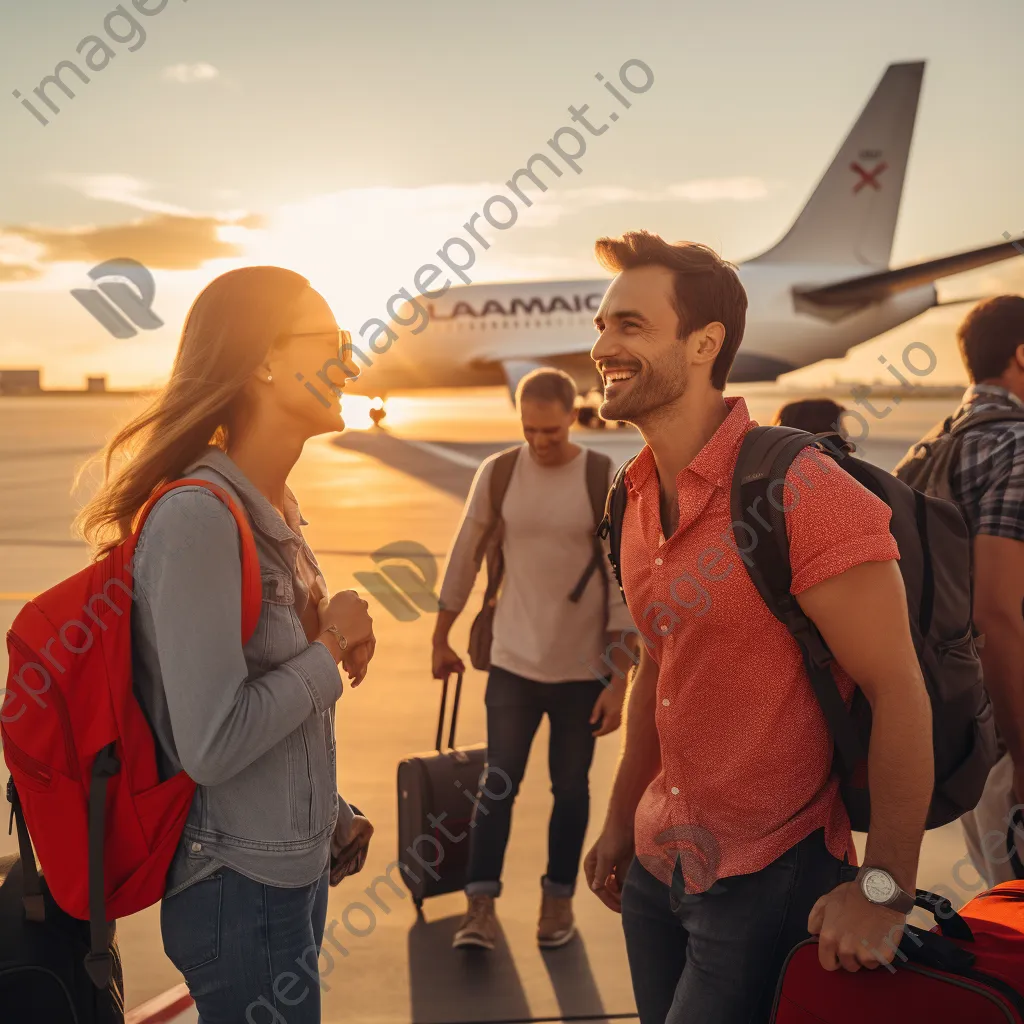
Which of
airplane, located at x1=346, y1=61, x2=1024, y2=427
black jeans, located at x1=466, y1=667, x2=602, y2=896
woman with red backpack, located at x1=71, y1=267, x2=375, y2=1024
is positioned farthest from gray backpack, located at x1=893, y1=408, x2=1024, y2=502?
airplane, located at x1=346, y1=61, x2=1024, y2=427

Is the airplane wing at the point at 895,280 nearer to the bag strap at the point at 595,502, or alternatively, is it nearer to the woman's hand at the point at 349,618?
the bag strap at the point at 595,502

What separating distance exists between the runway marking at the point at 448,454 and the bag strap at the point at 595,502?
13.7 m

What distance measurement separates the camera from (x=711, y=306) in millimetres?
1924

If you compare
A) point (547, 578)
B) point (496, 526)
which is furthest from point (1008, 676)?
point (496, 526)

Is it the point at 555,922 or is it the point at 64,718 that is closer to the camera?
the point at 64,718

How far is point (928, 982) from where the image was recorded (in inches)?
57.1

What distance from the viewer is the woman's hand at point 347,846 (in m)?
2.00

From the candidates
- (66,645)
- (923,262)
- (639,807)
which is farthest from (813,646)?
(923,262)

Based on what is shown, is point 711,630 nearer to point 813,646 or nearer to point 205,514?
point 813,646

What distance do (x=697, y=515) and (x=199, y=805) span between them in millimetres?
958

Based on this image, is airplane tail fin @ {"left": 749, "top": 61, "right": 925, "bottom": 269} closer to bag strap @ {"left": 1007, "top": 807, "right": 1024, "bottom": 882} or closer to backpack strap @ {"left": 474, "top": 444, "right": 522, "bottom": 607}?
backpack strap @ {"left": 474, "top": 444, "right": 522, "bottom": 607}

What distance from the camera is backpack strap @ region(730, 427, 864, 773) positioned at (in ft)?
5.46

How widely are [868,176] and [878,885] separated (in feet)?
107

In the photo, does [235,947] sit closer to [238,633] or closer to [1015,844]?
[238,633]
